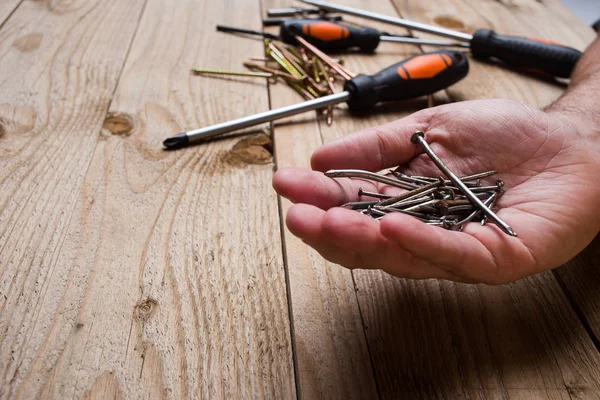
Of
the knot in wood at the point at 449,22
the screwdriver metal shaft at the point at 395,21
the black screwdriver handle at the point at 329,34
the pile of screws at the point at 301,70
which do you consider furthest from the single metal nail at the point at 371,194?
the knot in wood at the point at 449,22

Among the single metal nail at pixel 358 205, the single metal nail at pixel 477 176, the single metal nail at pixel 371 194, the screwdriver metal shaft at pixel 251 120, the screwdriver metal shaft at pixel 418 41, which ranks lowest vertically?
the screwdriver metal shaft at pixel 251 120

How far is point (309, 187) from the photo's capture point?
80 centimetres

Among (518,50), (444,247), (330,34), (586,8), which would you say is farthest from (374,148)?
(586,8)

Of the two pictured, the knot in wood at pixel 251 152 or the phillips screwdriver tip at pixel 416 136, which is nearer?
the phillips screwdriver tip at pixel 416 136

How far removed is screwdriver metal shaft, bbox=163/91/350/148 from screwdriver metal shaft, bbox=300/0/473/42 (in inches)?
20.2

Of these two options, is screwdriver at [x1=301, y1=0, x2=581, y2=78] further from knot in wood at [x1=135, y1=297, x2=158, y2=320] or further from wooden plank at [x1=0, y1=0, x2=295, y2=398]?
knot in wood at [x1=135, y1=297, x2=158, y2=320]

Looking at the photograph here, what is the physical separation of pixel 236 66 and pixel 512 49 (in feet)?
2.66

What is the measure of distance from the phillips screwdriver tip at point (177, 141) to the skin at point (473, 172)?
15.3 inches

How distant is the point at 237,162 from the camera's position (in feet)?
3.79

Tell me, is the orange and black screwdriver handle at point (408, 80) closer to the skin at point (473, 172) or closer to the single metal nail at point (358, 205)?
the skin at point (473, 172)

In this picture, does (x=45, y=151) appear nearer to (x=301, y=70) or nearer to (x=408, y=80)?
(x=301, y=70)

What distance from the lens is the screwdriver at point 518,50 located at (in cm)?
145

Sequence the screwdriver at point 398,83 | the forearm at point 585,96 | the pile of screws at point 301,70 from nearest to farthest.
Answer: the forearm at point 585,96 < the screwdriver at point 398,83 < the pile of screws at point 301,70

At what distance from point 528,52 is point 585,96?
1.26 feet
